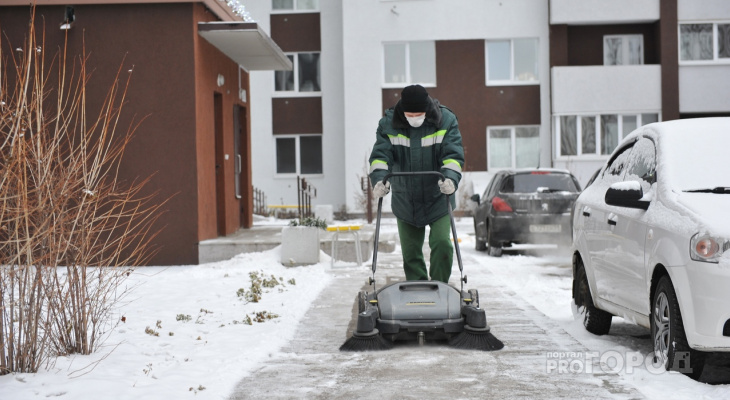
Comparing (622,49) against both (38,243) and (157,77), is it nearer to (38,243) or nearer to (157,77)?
(157,77)

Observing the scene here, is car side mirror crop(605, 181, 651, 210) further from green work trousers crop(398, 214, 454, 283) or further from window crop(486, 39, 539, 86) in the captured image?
window crop(486, 39, 539, 86)

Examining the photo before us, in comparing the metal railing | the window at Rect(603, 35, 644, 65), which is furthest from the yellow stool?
the window at Rect(603, 35, 644, 65)

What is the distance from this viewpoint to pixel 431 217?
7855 millimetres

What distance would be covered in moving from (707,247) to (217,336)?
421 centimetres

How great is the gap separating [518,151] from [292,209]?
24.9ft

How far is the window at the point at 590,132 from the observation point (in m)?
29.4

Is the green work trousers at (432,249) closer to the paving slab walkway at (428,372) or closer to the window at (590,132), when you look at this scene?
the paving slab walkway at (428,372)

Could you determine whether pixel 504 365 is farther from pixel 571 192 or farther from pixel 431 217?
pixel 571 192

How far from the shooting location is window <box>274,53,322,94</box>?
106ft

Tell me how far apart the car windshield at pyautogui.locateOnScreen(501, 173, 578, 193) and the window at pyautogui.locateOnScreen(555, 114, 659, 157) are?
13434 mm

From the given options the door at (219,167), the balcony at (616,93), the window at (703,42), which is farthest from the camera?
the window at (703,42)

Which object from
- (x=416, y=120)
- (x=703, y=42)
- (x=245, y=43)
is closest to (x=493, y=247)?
(x=245, y=43)

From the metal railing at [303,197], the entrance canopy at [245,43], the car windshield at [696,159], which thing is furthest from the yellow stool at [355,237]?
the car windshield at [696,159]

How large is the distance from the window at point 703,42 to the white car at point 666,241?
23.5 meters
